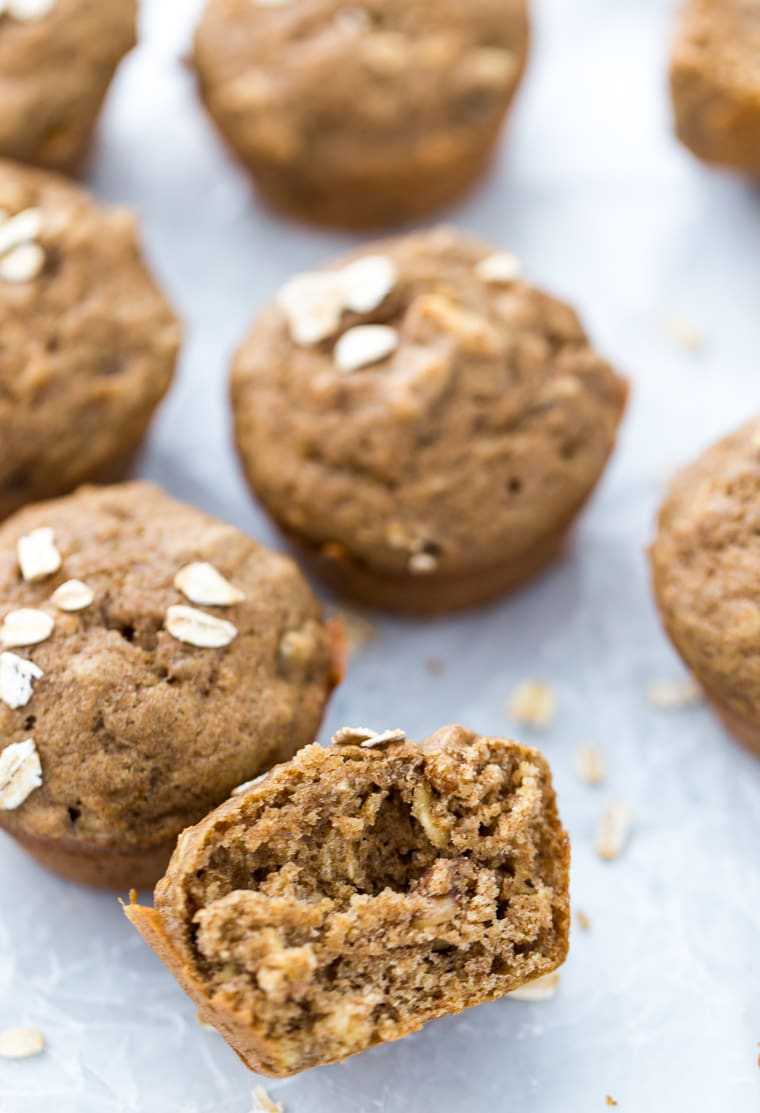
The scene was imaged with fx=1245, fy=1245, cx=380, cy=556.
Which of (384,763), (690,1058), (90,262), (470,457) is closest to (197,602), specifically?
(384,763)

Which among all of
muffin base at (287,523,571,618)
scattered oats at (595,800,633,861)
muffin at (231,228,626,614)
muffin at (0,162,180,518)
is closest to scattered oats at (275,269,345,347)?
muffin at (231,228,626,614)

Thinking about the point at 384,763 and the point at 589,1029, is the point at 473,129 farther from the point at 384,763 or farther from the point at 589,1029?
the point at 589,1029

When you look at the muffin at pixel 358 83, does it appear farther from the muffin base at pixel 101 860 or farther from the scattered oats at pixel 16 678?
the muffin base at pixel 101 860

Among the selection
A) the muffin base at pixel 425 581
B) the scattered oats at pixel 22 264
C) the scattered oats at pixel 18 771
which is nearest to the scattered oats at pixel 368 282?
the muffin base at pixel 425 581

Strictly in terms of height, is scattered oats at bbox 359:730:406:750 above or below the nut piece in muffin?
above

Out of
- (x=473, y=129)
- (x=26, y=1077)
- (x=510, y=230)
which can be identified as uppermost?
(x=473, y=129)

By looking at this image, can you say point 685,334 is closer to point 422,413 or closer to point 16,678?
point 422,413

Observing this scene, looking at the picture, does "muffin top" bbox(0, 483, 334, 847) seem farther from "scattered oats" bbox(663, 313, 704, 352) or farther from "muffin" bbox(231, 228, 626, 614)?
"scattered oats" bbox(663, 313, 704, 352)
